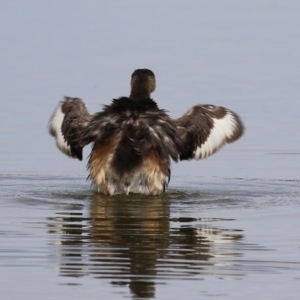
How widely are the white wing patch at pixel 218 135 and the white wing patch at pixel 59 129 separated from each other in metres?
1.45

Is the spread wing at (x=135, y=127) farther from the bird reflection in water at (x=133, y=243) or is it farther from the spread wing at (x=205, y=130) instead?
the spread wing at (x=205, y=130)

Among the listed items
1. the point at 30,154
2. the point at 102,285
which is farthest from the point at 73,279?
the point at 30,154

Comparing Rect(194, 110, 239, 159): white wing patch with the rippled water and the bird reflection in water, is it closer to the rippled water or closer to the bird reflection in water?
the rippled water

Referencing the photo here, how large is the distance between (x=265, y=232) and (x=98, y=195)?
277 cm

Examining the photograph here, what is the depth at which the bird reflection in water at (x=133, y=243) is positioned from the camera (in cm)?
858

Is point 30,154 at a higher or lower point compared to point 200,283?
higher

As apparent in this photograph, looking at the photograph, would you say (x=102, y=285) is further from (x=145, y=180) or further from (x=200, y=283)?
(x=145, y=180)

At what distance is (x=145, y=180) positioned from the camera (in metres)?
12.5

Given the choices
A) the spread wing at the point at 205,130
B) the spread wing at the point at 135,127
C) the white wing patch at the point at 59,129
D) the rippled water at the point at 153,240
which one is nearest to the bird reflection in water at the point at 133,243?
the rippled water at the point at 153,240

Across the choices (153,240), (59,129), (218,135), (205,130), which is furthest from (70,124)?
(153,240)

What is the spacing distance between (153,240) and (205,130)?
3.66m

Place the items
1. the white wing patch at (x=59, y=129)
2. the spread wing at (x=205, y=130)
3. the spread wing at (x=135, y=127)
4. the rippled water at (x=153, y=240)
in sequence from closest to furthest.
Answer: the rippled water at (x=153, y=240)
the spread wing at (x=135, y=127)
the spread wing at (x=205, y=130)
the white wing patch at (x=59, y=129)

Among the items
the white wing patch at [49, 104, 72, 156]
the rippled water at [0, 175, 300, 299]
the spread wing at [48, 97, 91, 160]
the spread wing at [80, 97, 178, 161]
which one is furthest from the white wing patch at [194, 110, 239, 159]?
the white wing patch at [49, 104, 72, 156]

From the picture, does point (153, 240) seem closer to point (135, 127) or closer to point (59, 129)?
point (135, 127)
